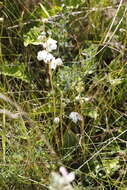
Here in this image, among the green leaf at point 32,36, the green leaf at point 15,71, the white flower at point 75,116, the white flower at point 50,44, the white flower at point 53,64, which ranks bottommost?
the white flower at point 75,116

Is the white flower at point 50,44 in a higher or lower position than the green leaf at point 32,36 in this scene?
lower

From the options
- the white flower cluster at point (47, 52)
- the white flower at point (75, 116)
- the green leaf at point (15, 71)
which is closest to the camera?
the white flower cluster at point (47, 52)

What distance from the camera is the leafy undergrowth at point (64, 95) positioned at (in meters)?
1.40

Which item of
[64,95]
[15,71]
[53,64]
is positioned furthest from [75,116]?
[15,71]

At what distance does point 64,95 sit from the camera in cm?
165

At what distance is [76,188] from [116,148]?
30 centimetres

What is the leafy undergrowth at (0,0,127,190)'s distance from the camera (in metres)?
1.40

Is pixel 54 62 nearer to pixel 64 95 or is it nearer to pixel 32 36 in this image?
pixel 64 95

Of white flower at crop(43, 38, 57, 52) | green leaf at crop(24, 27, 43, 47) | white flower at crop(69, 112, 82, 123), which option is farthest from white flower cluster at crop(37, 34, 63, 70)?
green leaf at crop(24, 27, 43, 47)

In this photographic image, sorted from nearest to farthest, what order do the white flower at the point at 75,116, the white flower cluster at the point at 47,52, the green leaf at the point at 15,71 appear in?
1. the white flower cluster at the point at 47,52
2. the white flower at the point at 75,116
3. the green leaf at the point at 15,71

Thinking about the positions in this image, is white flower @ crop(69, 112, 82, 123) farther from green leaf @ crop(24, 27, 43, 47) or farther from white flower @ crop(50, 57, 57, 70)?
green leaf @ crop(24, 27, 43, 47)

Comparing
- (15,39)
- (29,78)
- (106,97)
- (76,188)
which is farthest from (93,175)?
(15,39)

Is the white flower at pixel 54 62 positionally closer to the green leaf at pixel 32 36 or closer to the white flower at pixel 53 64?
the white flower at pixel 53 64

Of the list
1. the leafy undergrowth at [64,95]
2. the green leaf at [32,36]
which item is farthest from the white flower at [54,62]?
the green leaf at [32,36]
